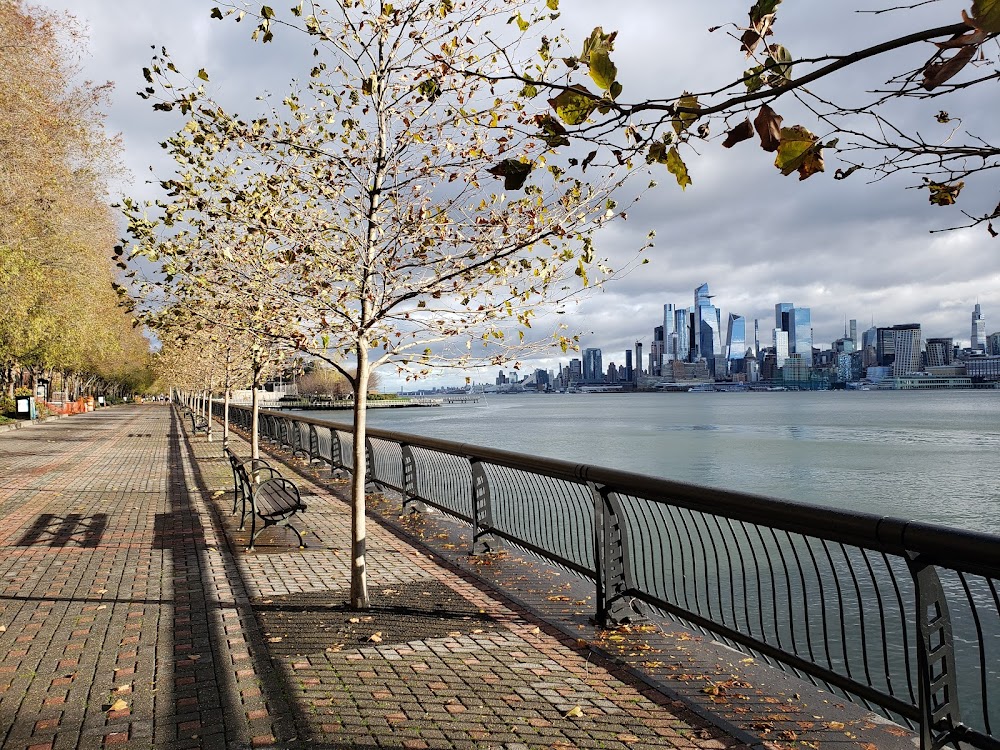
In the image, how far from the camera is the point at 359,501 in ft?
21.9

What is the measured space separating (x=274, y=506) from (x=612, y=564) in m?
5.13

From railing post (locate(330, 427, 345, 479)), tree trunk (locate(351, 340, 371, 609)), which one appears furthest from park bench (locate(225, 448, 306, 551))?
railing post (locate(330, 427, 345, 479))

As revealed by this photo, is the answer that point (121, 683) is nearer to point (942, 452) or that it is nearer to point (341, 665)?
point (341, 665)

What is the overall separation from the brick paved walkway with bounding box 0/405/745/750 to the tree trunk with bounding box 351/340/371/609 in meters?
0.21

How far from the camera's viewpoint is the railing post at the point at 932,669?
11.6 feet

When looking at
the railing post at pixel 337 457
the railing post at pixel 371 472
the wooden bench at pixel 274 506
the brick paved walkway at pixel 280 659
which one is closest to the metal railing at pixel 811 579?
the railing post at pixel 371 472

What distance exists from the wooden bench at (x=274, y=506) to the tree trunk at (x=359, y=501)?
2586 millimetres

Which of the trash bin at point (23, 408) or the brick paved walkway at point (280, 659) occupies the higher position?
the trash bin at point (23, 408)

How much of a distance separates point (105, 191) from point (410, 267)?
27.4 m

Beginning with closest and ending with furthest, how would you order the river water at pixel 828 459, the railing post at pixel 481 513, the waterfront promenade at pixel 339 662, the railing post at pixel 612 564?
the waterfront promenade at pixel 339 662 < the railing post at pixel 612 564 < the railing post at pixel 481 513 < the river water at pixel 828 459

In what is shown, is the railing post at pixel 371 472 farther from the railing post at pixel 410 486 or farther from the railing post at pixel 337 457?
the railing post at pixel 337 457

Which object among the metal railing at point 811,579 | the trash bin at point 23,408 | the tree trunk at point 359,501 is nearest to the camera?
the metal railing at point 811,579

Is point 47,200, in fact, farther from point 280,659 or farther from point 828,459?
point 828,459

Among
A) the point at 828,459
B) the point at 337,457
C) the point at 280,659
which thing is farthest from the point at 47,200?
the point at 828,459
